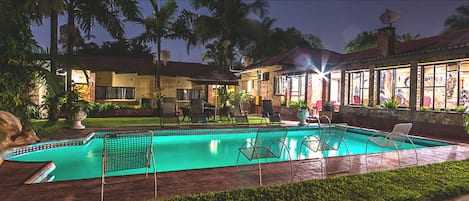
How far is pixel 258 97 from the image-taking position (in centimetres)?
1972

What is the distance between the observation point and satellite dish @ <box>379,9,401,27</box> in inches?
483

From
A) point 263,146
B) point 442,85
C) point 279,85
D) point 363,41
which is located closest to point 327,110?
point 279,85

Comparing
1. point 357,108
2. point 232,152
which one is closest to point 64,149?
point 232,152

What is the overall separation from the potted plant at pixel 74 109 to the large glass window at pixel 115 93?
7526 mm

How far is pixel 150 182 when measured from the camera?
4414 mm

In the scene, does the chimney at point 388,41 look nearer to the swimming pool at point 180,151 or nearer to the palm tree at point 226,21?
the swimming pool at point 180,151

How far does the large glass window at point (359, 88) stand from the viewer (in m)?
13.9

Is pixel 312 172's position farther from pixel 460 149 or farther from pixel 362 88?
pixel 362 88

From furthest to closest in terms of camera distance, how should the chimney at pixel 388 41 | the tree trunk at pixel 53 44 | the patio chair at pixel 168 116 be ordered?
the chimney at pixel 388 41 < the patio chair at pixel 168 116 < the tree trunk at pixel 53 44

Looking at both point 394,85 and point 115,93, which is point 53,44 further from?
point 394,85

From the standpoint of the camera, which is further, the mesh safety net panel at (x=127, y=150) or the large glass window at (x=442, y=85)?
the large glass window at (x=442, y=85)

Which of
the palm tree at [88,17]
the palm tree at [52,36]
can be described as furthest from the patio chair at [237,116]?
the palm tree at [52,36]

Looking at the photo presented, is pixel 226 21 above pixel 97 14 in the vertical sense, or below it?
above

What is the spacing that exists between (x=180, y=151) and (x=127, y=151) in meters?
4.33
